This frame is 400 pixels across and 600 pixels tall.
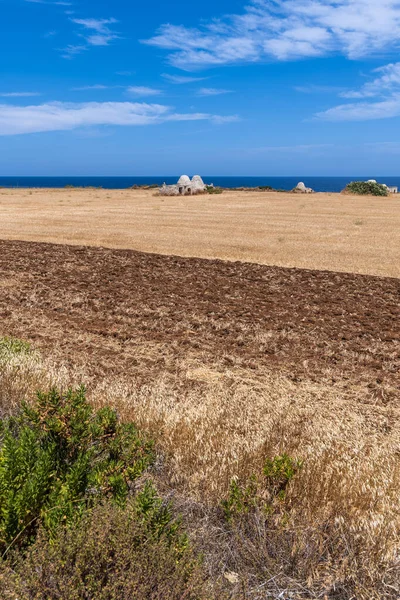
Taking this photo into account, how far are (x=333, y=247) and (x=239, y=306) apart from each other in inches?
480

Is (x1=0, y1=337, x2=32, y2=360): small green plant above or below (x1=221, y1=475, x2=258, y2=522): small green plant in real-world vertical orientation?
above

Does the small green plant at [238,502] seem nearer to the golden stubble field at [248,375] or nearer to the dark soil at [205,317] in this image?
the golden stubble field at [248,375]

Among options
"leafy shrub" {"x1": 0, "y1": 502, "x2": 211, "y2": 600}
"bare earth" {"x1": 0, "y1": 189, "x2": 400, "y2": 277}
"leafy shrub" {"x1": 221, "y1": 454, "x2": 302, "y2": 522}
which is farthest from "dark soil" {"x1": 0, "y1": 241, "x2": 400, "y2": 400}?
"leafy shrub" {"x1": 0, "y1": 502, "x2": 211, "y2": 600}

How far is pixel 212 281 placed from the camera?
1524 cm

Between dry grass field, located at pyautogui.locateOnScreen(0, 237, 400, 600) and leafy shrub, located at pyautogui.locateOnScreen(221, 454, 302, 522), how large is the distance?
0.07 m

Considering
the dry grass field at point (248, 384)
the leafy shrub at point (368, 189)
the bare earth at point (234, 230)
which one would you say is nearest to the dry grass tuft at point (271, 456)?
the dry grass field at point (248, 384)

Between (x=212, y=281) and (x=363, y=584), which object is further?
(x=212, y=281)

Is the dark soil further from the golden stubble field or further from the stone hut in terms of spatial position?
the stone hut

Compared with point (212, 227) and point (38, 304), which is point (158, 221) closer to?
point (212, 227)

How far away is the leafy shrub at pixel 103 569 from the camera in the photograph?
2.73 metres

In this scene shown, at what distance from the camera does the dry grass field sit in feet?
11.6

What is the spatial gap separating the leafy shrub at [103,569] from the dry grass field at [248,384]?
34 cm

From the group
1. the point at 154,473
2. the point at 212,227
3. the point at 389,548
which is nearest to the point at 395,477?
the point at 389,548

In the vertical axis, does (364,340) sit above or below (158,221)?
below
